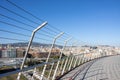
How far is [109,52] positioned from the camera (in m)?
39.9

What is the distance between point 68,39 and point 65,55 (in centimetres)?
149

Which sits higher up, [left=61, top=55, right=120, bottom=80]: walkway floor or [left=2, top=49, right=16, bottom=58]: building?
[left=2, top=49, right=16, bottom=58]: building

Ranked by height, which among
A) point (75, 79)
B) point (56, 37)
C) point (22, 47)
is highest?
point (56, 37)

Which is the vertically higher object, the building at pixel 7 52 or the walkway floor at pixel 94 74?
the building at pixel 7 52

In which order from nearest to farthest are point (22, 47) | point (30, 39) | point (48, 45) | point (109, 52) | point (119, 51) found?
point (30, 39), point (22, 47), point (48, 45), point (109, 52), point (119, 51)

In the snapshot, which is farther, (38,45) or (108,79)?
(108,79)

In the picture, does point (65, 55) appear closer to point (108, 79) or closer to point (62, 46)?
point (62, 46)

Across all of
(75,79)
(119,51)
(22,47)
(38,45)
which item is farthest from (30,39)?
(119,51)

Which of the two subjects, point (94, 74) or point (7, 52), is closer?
point (7, 52)

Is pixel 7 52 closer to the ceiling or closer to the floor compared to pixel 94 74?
closer to the ceiling

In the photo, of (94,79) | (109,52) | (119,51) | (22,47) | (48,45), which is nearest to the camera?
(22,47)

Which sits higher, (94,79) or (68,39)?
(68,39)

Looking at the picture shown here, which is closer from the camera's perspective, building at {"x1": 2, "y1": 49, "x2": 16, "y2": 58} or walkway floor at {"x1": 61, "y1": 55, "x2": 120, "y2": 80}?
building at {"x1": 2, "y1": 49, "x2": 16, "y2": 58}

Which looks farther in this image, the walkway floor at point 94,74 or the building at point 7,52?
the walkway floor at point 94,74
